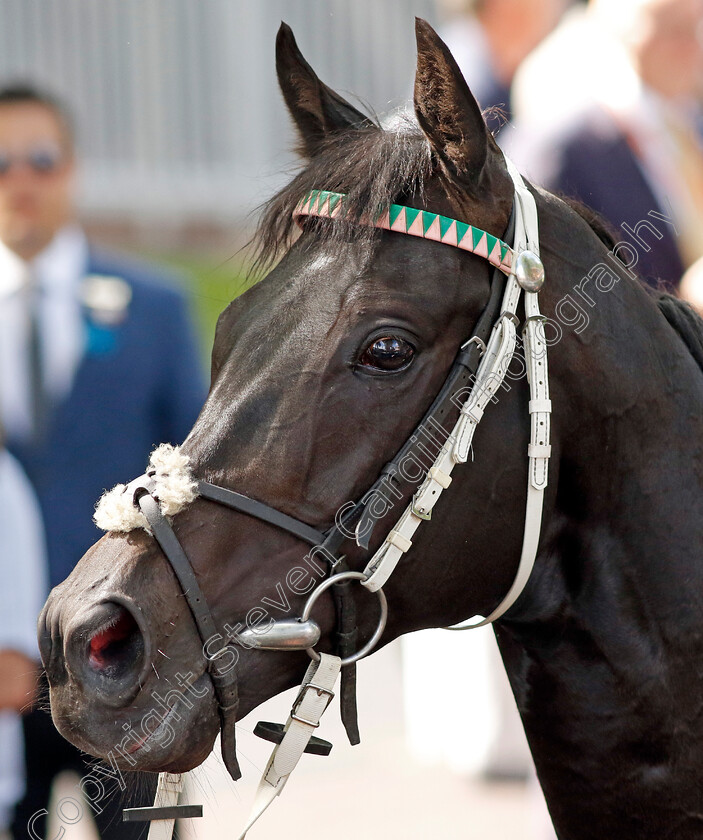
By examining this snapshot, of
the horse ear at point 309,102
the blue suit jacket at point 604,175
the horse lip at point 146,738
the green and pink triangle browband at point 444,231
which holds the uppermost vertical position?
the blue suit jacket at point 604,175

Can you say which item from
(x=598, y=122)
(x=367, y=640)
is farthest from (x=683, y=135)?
(x=367, y=640)

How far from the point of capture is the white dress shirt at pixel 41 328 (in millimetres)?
3441

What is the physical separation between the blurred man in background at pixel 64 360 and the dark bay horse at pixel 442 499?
1.36 metres

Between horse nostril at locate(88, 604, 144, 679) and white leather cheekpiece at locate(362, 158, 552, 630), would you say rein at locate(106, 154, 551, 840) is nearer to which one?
white leather cheekpiece at locate(362, 158, 552, 630)

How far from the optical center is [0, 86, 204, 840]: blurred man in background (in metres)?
3.37

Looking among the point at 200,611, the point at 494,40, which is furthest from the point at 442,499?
the point at 494,40

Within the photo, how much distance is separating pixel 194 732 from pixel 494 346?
0.88m

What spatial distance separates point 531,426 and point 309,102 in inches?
38.2

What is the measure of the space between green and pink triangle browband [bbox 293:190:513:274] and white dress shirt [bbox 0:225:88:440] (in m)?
1.69

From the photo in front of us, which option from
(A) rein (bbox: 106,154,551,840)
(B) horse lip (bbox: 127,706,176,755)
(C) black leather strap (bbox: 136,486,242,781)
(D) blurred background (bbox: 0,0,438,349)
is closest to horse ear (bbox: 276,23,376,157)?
(A) rein (bbox: 106,154,551,840)

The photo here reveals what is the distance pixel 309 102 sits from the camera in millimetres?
2471

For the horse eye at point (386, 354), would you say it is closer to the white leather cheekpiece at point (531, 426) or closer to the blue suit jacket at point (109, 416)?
the white leather cheekpiece at point (531, 426)

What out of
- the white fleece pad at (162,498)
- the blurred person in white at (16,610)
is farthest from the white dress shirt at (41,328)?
the white fleece pad at (162,498)

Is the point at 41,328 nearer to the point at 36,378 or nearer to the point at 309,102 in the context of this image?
the point at 36,378
